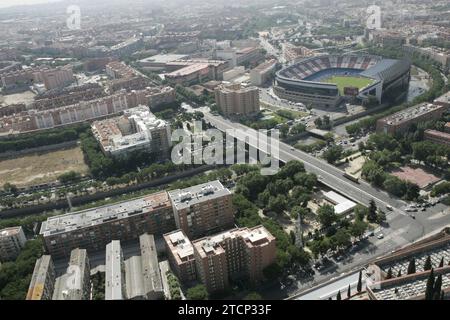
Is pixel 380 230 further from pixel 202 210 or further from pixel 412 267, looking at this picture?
pixel 202 210

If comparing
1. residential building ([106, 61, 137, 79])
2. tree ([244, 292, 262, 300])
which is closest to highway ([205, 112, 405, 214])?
tree ([244, 292, 262, 300])

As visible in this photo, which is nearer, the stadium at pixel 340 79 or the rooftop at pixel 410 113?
the rooftop at pixel 410 113

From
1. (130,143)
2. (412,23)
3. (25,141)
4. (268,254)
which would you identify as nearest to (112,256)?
(268,254)

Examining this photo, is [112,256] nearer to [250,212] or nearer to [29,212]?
[250,212]

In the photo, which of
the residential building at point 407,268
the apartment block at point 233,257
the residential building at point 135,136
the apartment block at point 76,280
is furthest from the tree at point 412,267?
the residential building at point 135,136

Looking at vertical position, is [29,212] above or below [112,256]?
below

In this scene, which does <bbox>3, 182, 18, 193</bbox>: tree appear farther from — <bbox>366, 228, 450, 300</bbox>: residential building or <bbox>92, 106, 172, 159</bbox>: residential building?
<bbox>366, 228, 450, 300</bbox>: residential building

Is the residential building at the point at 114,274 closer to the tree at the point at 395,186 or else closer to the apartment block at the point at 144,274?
the apartment block at the point at 144,274
